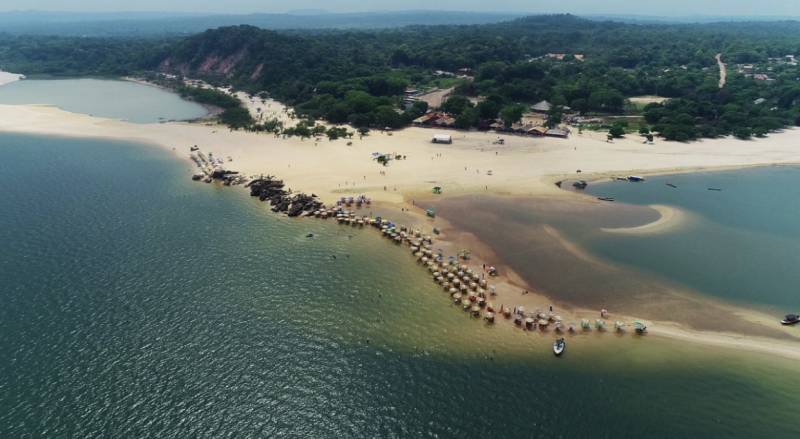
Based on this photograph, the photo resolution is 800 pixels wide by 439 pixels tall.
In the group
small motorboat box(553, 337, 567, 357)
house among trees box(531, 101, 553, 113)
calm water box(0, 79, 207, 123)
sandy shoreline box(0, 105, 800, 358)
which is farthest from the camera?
calm water box(0, 79, 207, 123)

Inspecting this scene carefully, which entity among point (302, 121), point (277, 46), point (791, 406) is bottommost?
point (791, 406)

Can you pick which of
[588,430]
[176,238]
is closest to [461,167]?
[176,238]

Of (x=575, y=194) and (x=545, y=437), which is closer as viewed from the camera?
(x=545, y=437)

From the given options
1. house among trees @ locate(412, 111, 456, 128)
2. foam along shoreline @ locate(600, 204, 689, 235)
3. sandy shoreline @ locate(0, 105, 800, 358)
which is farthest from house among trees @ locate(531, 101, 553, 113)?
foam along shoreline @ locate(600, 204, 689, 235)

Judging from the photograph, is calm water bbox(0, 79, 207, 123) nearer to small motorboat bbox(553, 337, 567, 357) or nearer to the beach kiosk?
the beach kiosk

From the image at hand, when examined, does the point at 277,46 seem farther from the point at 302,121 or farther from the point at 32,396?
the point at 32,396

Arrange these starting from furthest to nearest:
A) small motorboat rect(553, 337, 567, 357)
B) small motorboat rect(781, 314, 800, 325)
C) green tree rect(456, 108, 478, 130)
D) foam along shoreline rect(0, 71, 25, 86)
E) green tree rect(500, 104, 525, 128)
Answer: foam along shoreline rect(0, 71, 25, 86)
green tree rect(456, 108, 478, 130)
green tree rect(500, 104, 525, 128)
small motorboat rect(781, 314, 800, 325)
small motorboat rect(553, 337, 567, 357)

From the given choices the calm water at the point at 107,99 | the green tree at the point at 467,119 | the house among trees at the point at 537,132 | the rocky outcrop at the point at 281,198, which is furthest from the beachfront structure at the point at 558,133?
the calm water at the point at 107,99

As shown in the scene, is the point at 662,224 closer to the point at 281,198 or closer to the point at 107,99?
the point at 281,198
